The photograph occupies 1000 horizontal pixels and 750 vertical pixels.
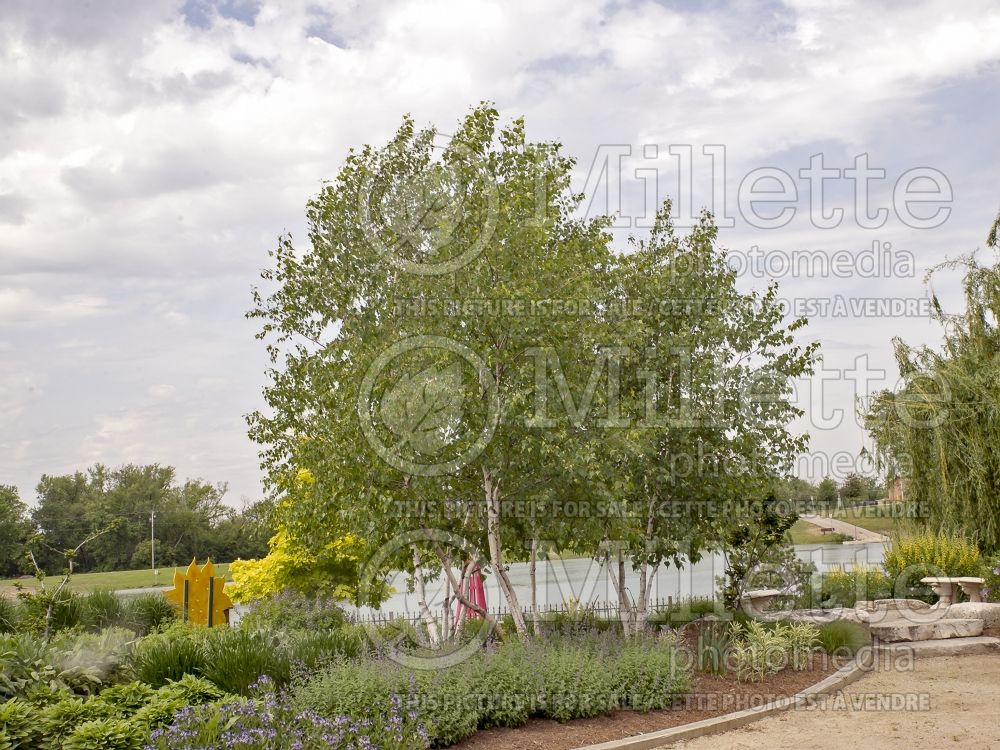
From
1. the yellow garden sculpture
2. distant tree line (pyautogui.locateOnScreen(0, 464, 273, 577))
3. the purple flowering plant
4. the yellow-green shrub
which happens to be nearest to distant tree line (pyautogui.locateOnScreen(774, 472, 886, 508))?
the yellow-green shrub

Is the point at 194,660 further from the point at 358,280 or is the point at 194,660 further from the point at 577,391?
the point at 358,280

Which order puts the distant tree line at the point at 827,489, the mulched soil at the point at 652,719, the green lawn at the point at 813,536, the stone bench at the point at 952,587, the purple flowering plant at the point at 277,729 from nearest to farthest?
the purple flowering plant at the point at 277,729 → the mulched soil at the point at 652,719 → the distant tree line at the point at 827,489 → the stone bench at the point at 952,587 → the green lawn at the point at 813,536

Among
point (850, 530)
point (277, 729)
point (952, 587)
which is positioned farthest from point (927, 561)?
point (850, 530)

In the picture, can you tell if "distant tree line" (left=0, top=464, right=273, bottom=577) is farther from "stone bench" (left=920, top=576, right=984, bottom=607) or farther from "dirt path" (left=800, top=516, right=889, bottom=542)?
"stone bench" (left=920, top=576, right=984, bottom=607)

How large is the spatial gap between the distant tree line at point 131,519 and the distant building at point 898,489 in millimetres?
32665

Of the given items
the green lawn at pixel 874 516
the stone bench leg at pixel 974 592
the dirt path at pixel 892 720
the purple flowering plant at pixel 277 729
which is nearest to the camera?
the purple flowering plant at pixel 277 729

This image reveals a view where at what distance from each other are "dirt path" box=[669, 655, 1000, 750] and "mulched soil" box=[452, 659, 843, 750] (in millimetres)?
415

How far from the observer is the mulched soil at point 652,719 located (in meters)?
8.28

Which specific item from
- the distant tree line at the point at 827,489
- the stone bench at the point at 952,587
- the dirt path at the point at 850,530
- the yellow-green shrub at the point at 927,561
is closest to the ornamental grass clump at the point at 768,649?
the distant tree line at the point at 827,489

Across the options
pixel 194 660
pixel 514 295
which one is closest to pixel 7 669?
pixel 194 660

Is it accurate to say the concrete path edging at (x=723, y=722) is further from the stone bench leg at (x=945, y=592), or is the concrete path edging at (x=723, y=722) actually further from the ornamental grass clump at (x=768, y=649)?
the stone bench leg at (x=945, y=592)

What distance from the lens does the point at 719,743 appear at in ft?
28.1

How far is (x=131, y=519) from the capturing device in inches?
2227

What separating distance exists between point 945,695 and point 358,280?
9125mm
